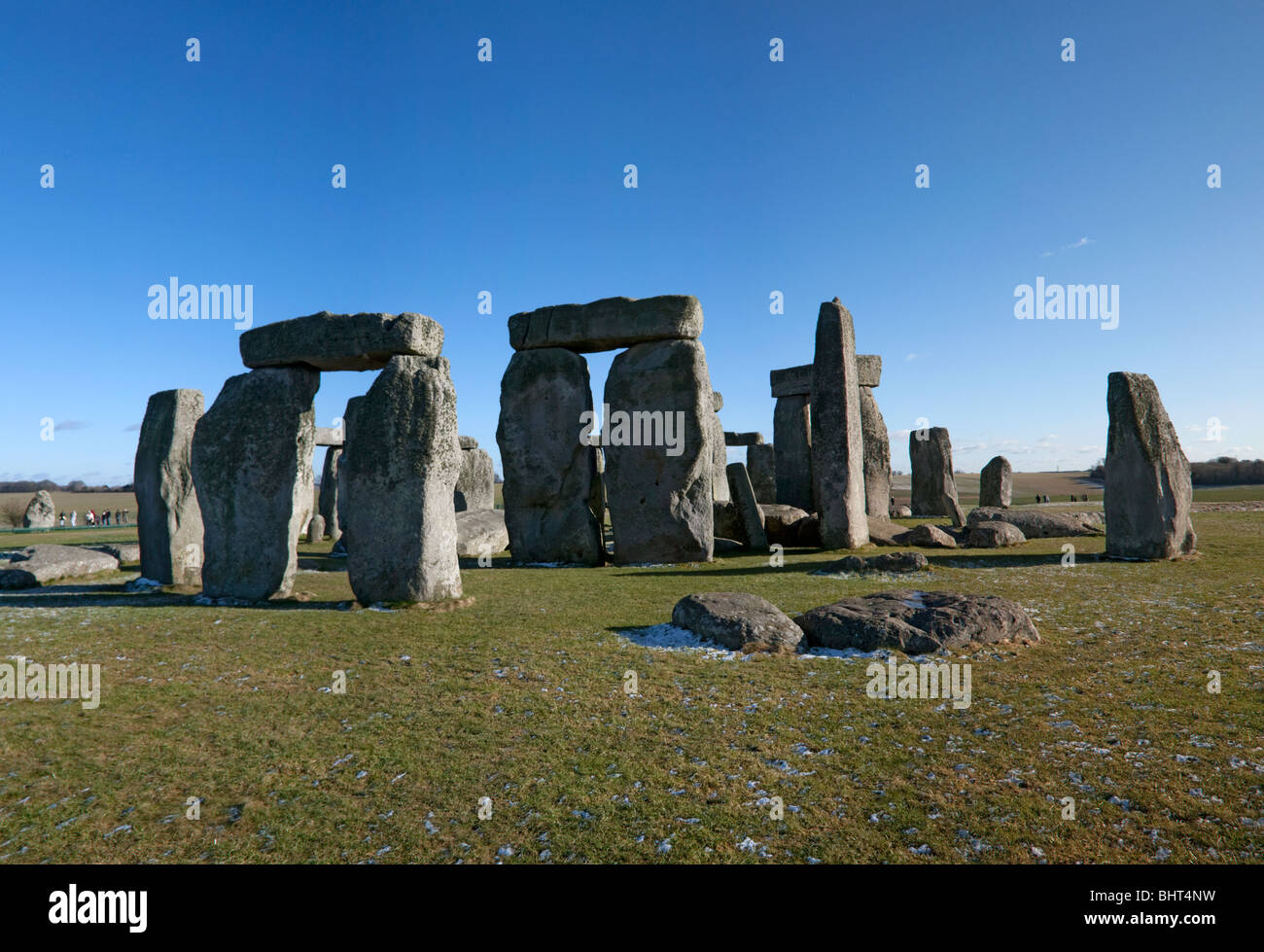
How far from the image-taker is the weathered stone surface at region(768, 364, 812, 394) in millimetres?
19859

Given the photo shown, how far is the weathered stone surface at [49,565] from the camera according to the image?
10.8 metres

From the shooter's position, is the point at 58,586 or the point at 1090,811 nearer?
the point at 1090,811

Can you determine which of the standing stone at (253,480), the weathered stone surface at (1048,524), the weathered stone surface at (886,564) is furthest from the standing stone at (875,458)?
the standing stone at (253,480)

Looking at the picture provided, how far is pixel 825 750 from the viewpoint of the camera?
396 centimetres

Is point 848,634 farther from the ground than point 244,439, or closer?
closer

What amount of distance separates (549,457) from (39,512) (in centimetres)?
2746

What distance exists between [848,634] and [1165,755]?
8.49ft

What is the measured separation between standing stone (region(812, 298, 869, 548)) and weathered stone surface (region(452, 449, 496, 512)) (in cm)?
1121

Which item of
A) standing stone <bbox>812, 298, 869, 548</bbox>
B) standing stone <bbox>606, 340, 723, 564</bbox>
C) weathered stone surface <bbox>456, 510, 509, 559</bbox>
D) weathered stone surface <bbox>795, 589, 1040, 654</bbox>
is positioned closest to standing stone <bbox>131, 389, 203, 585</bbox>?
weathered stone surface <bbox>456, 510, 509, 559</bbox>

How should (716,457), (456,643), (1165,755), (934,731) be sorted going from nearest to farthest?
1. (1165,755)
2. (934,731)
3. (456,643)
4. (716,457)

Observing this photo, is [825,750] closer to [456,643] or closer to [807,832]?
[807,832]

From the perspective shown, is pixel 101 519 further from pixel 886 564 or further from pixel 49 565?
pixel 886 564

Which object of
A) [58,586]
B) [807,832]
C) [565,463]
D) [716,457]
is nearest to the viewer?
[807,832]

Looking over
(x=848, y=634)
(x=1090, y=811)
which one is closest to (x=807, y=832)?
(x=1090, y=811)
